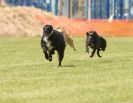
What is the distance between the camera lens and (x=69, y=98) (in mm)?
10719

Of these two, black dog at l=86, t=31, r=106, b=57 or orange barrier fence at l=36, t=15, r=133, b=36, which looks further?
orange barrier fence at l=36, t=15, r=133, b=36

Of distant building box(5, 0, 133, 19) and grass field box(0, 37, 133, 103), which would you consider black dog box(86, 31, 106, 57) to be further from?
distant building box(5, 0, 133, 19)

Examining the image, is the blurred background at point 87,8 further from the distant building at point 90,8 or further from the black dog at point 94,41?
the black dog at point 94,41

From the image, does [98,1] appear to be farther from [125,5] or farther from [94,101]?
[94,101]

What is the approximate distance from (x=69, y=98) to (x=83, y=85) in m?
1.99

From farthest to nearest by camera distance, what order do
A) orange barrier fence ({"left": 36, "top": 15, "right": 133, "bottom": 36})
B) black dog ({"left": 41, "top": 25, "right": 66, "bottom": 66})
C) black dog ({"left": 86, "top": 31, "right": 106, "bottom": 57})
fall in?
orange barrier fence ({"left": 36, "top": 15, "right": 133, "bottom": 36}), black dog ({"left": 86, "top": 31, "right": 106, "bottom": 57}), black dog ({"left": 41, "top": 25, "right": 66, "bottom": 66})

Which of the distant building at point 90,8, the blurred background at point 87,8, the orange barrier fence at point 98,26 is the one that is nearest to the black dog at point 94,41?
the orange barrier fence at point 98,26

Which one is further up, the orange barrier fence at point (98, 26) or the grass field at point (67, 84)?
the grass field at point (67, 84)

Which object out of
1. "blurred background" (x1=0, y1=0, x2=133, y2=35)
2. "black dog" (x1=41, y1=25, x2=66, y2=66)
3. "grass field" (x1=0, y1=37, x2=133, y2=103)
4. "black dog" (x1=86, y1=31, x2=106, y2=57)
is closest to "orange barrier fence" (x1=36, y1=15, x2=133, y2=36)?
"blurred background" (x1=0, y1=0, x2=133, y2=35)

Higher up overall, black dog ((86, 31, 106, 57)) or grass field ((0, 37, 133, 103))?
black dog ((86, 31, 106, 57))

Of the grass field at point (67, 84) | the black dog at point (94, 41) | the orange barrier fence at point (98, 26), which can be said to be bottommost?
the orange barrier fence at point (98, 26)

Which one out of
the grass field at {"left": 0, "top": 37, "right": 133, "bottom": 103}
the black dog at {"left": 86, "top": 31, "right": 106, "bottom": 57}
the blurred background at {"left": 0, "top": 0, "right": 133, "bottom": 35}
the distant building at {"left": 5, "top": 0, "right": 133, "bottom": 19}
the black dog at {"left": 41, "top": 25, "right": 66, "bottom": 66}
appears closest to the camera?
the grass field at {"left": 0, "top": 37, "right": 133, "bottom": 103}

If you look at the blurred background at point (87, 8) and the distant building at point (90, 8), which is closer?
the blurred background at point (87, 8)

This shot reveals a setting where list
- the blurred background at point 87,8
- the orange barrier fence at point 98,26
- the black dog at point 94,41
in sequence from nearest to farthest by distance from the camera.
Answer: the black dog at point 94,41
the orange barrier fence at point 98,26
the blurred background at point 87,8
